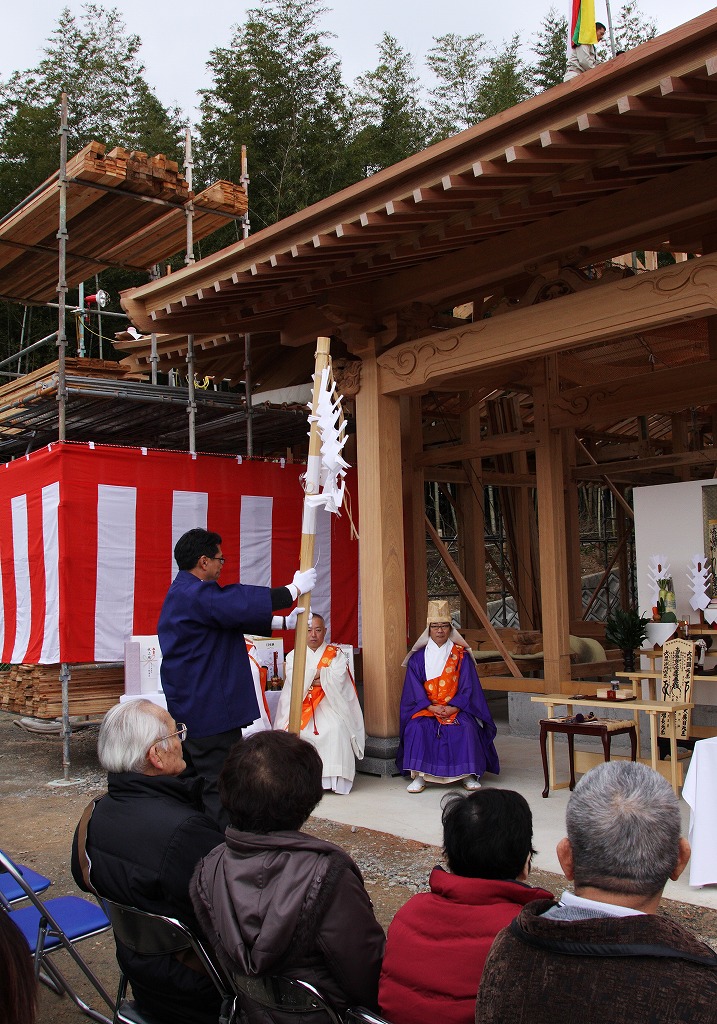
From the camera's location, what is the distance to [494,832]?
186cm

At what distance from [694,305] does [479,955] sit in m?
4.05

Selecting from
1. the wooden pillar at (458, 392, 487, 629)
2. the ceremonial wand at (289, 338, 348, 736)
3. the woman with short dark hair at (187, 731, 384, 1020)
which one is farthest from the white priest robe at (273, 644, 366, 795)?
the woman with short dark hair at (187, 731, 384, 1020)

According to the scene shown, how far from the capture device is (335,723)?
6.23 m

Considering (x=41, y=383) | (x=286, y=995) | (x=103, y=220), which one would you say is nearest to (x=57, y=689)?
(x=41, y=383)

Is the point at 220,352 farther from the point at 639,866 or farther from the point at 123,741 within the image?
the point at 639,866

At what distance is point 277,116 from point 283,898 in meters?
18.1

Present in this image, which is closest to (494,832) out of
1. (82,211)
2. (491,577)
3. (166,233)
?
(82,211)

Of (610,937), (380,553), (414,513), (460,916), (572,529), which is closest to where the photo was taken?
(610,937)

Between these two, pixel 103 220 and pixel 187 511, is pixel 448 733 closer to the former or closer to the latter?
pixel 187 511

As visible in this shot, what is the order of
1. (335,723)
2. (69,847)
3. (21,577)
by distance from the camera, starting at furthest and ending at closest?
(21,577) < (335,723) < (69,847)

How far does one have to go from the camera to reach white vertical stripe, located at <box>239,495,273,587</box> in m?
7.86

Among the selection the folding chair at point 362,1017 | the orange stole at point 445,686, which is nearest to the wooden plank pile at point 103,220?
the orange stole at point 445,686

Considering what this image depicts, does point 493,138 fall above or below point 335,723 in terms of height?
above

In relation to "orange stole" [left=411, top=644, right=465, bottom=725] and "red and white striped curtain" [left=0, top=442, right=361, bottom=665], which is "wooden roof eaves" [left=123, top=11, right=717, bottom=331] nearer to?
"red and white striped curtain" [left=0, top=442, right=361, bottom=665]
